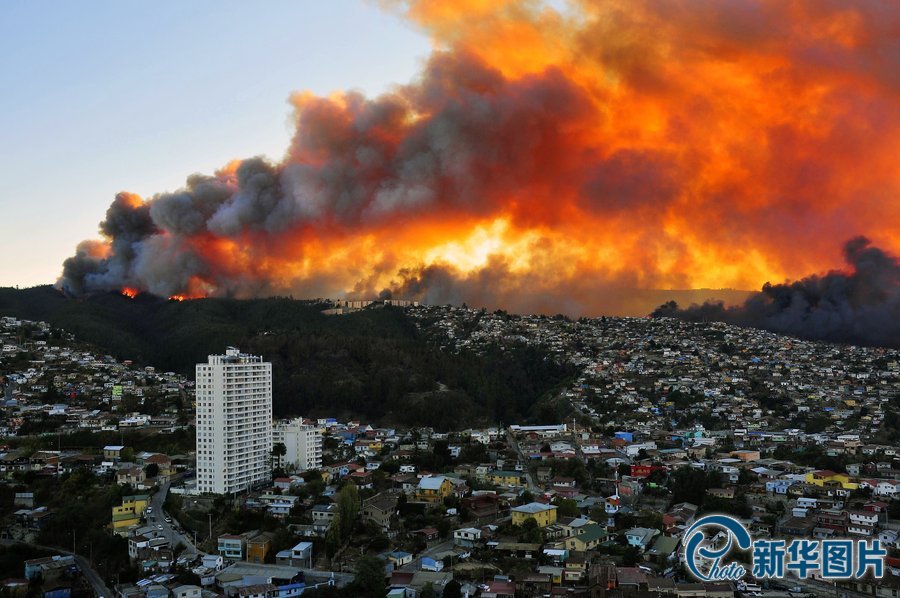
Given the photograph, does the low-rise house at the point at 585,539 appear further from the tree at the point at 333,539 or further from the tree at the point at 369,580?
the tree at the point at 333,539

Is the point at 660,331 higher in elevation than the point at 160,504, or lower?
higher

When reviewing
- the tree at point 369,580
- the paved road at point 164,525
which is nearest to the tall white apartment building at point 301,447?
the paved road at point 164,525

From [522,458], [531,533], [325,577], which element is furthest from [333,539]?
[522,458]

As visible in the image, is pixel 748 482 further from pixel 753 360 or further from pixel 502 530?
pixel 753 360

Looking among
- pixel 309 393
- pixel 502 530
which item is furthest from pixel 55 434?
pixel 502 530

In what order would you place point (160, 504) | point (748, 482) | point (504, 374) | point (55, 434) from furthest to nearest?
point (504, 374) → point (55, 434) → point (748, 482) → point (160, 504)

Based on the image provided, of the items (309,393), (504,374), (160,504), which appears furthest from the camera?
(504,374)

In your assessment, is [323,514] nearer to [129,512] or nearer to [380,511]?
[380,511]
